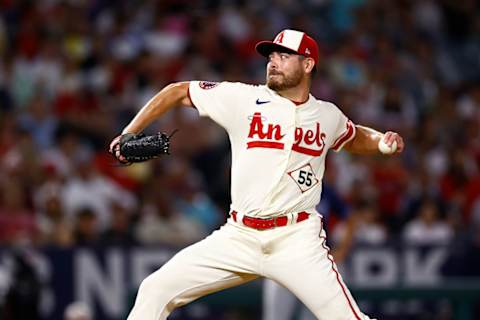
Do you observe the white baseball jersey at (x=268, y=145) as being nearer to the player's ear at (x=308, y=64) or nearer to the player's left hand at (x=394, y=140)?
the player's ear at (x=308, y=64)

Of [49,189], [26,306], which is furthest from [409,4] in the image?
[26,306]

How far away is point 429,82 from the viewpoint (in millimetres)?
15023

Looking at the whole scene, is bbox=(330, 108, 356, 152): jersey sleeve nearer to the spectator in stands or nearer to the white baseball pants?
the white baseball pants

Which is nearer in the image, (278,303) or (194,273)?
(194,273)

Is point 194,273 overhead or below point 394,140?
below

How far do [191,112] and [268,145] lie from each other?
6435 millimetres

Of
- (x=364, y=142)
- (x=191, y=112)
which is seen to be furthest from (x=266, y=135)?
(x=191, y=112)

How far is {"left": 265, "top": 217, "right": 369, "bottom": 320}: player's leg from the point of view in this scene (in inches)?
253

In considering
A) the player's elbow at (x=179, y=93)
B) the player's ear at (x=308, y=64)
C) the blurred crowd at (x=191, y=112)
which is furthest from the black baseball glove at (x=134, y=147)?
the blurred crowd at (x=191, y=112)

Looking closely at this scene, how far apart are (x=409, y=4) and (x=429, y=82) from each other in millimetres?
1408

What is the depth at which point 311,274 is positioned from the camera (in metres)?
6.43

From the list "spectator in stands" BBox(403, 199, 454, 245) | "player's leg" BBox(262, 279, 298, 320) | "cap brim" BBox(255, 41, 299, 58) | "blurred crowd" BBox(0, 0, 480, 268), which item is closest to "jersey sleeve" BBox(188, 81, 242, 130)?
"cap brim" BBox(255, 41, 299, 58)

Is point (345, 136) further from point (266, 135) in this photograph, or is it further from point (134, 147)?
point (134, 147)

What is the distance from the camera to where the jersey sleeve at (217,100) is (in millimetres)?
6656
